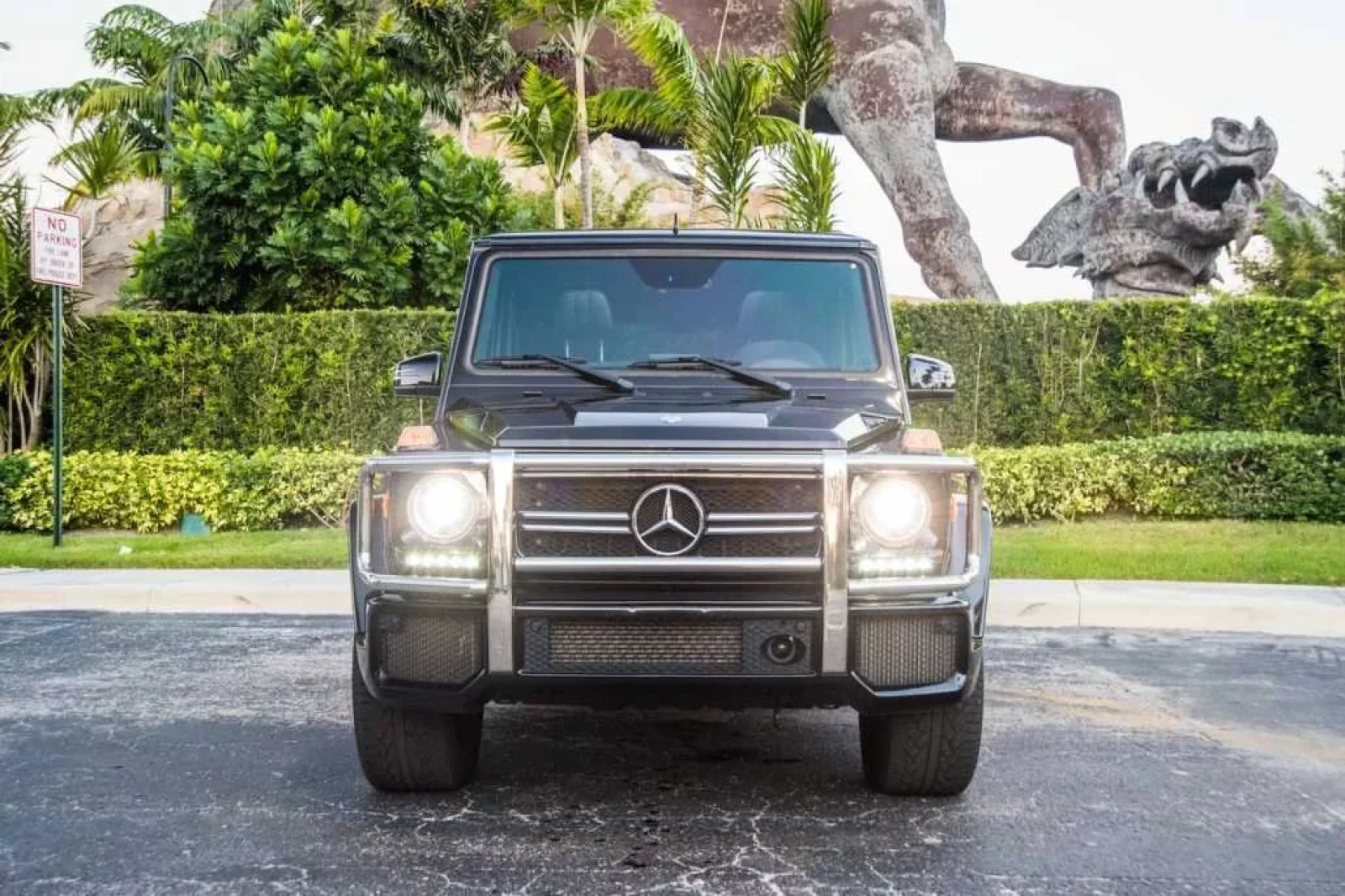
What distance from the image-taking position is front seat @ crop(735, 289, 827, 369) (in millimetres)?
5695

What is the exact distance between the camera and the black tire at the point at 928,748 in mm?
4918

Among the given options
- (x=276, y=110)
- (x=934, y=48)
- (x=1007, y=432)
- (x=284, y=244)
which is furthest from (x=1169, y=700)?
(x=934, y=48)

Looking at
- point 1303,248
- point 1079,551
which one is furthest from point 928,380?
point 1303,248

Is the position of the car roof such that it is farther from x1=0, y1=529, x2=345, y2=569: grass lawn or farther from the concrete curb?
x1=0, y1=529, x2=345, y2=569: grass lawn

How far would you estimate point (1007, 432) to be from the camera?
16906 millimetres

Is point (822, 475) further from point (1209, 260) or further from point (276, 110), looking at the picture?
point (1209, 260)

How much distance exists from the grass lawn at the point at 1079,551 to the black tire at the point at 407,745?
722 centimetres

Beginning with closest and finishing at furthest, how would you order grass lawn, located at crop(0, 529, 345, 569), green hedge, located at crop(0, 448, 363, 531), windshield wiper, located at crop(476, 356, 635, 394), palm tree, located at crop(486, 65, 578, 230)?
1. windshield wiper, located at crop(476, 356, 635, 394)
2. grass lawn, located at crop(0, 529, 345, 569)
3. green hedge, located at crop(0, 448, 363, 531)
4. palm tree, located at crop(486, 65, 578, 230)

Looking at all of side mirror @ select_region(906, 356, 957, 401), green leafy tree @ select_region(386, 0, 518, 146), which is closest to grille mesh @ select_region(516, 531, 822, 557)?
side mirror @ select_region(906, 356, 957, 401)

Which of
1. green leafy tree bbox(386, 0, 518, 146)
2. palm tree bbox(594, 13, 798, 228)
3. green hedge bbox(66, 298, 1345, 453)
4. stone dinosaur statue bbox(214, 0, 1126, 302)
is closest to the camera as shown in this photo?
green hedge bbox(66, 298, 1345, 453)

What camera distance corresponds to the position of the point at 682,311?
5.78 meters

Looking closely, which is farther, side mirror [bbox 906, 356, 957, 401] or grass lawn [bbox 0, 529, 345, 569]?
grass lawn [bbox 0, 529, 345, 569]

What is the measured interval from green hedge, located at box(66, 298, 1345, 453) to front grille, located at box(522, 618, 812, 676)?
39.9 ft

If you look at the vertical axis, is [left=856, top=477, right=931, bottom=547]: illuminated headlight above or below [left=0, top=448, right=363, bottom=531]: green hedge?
above
